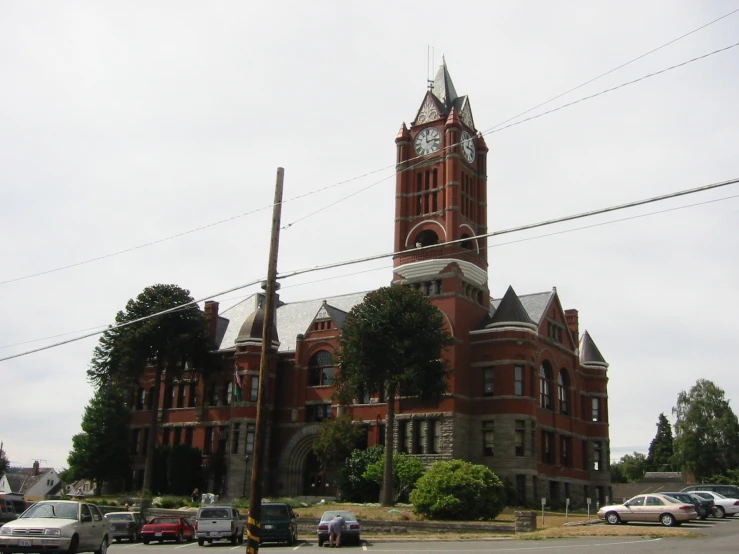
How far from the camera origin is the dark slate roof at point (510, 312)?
54812 mm

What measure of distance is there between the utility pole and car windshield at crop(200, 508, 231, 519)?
13.7 metres

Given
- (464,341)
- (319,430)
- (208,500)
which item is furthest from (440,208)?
(208,500)

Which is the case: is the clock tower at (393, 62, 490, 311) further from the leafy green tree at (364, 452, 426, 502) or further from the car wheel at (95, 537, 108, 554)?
the car wheel at (95, 537, 108, 554)

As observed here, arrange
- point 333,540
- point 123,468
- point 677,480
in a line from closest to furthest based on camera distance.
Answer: point 333,540 → point 123,468 → point 677,480

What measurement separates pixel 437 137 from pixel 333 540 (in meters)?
38.7

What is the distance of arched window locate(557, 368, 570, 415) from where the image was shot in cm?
5953

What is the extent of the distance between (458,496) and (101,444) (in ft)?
130

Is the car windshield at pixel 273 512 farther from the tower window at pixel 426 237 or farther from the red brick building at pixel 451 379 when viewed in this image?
the tower window at pixel 426 237

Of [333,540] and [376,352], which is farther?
[376,352]

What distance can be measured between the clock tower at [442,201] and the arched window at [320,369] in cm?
896

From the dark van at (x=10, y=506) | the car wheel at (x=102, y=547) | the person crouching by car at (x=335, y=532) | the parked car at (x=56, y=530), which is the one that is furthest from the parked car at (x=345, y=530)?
the dark van at (x=10, y=506)

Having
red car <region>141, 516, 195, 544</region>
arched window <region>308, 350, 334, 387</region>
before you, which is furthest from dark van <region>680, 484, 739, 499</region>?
red car <region>141, 516, 195, 544</region>

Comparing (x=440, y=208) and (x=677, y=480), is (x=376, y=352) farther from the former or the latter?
(x=677, y=480)

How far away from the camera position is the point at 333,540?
29609mm
